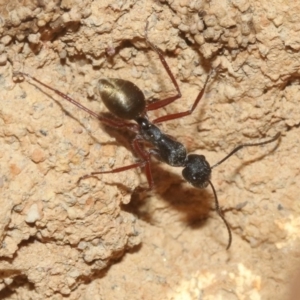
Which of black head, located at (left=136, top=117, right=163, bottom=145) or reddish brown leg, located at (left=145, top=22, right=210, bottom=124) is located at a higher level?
reddish brown leg, located at (left=145, top=22, right=210, bottom=124)

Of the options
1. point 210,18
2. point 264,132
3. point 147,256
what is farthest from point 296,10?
point 147,256

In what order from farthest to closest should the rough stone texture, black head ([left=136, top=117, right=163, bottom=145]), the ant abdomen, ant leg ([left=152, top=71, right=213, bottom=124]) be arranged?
black head ([left=136, top=117, right=163, bottom=145]), ant leg ([left=152, top=71, right=213, bottom=124]), the ant abdomen, the rough stone texture

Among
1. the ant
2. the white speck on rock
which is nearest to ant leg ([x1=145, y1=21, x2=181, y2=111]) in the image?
the ant

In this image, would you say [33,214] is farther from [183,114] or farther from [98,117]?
[183,114]

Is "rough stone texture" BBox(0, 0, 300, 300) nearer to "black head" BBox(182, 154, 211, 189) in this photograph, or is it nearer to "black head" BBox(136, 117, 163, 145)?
"black head" BBox(136, 117, 163, 145)

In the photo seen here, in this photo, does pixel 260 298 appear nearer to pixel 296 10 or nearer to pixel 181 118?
pixel 181 118

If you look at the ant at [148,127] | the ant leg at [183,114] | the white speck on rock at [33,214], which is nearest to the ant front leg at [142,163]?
the ant at [148,127]
